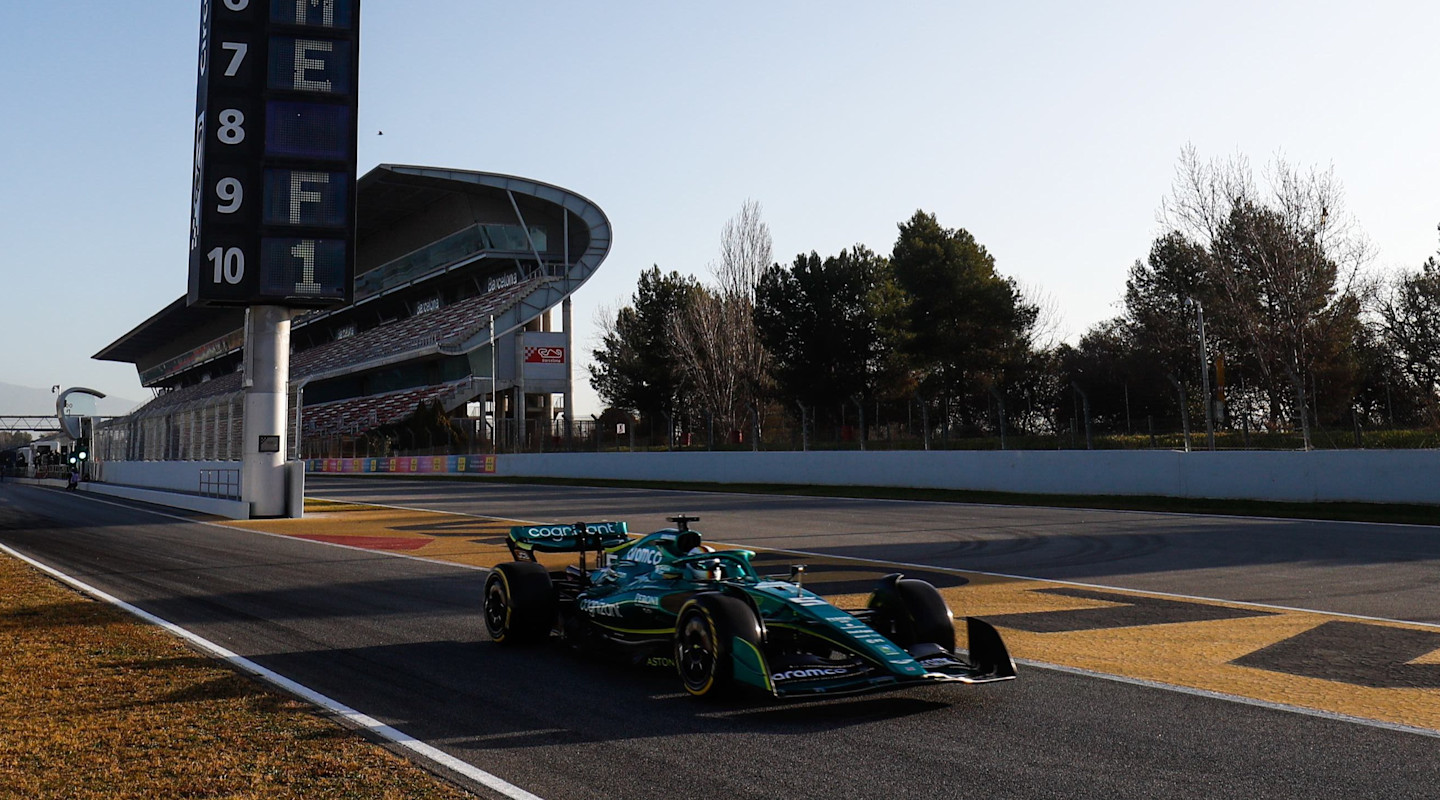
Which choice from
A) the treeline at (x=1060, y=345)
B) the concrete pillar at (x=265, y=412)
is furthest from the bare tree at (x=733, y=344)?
the concrete pillar at (x=265, y=412)

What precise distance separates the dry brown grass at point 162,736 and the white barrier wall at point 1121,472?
18.9 metres

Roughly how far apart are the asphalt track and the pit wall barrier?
3523mm

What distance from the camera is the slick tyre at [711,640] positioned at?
6047 millimetres

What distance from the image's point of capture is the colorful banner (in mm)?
48781

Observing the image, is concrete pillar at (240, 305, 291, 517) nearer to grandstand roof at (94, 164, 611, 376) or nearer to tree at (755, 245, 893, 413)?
tree at (755, 245, 893, 413)

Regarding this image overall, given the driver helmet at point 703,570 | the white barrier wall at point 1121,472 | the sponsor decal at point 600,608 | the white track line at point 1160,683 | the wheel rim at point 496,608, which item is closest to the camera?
the white track line at point 1160,683

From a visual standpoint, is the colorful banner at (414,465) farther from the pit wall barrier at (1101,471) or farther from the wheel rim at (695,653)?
the wheel rim at (695,653)

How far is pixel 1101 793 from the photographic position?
453 cm

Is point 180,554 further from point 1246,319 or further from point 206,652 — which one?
point 1246,319

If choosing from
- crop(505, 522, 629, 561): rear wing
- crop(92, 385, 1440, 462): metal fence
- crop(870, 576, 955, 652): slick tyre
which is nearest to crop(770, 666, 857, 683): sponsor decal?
crop(870, 576, 955, 652): slick tyre

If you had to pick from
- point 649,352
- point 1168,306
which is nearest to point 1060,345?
point 1168,306

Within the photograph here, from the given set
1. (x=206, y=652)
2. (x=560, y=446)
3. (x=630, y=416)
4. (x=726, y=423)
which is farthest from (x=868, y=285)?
(x=206, y=652)

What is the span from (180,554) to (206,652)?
9278mm

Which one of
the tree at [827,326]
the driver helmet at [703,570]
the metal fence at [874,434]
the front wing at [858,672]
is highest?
the tree at [827,326]
